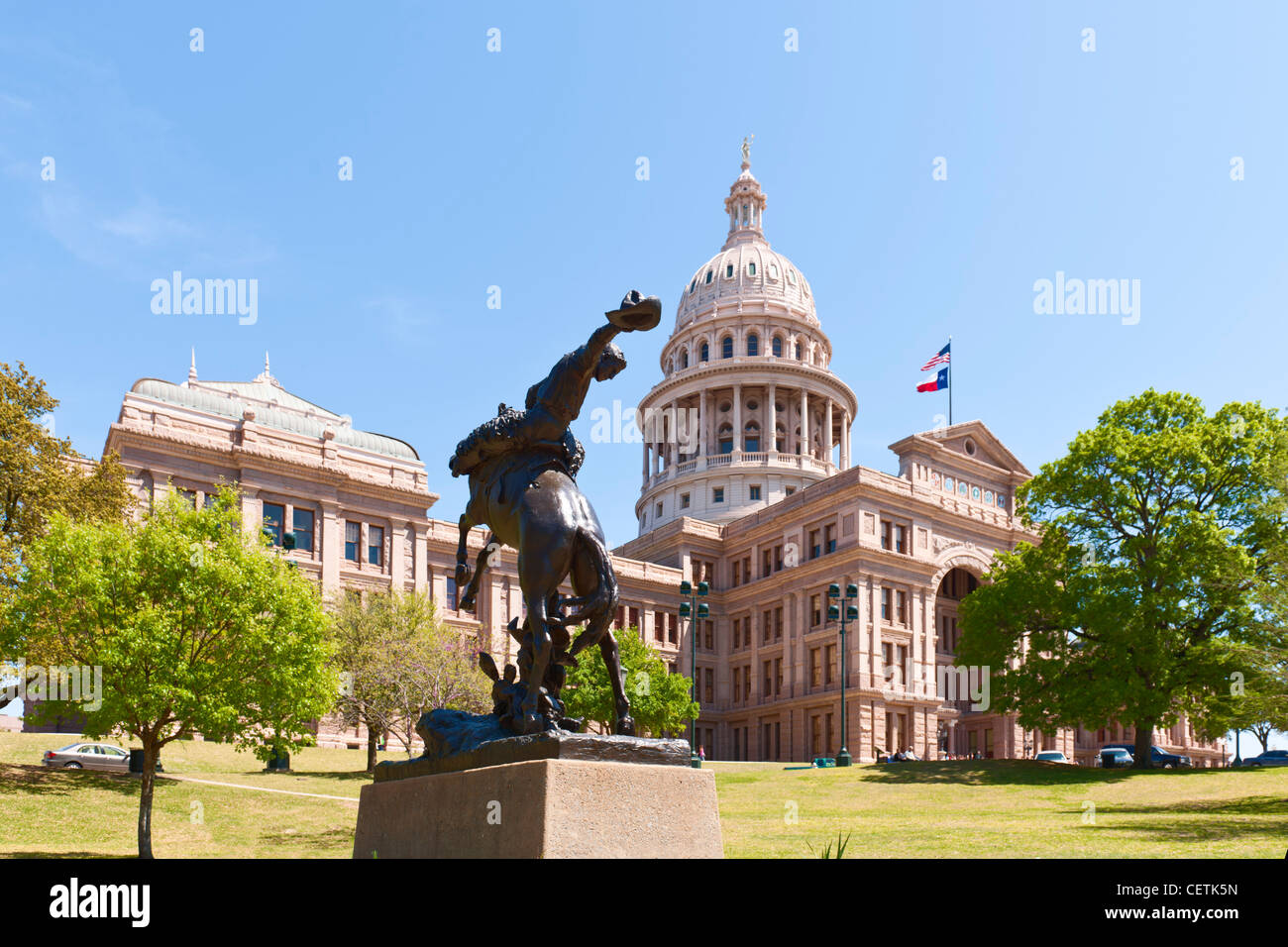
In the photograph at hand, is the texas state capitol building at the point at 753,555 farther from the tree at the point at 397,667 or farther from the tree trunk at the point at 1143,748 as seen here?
the tree trunk at the point at 1143,748

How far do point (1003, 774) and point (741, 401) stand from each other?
206 feet

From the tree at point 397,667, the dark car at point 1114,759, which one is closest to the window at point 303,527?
the tree at point 397,667

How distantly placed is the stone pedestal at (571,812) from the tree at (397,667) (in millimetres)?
30252

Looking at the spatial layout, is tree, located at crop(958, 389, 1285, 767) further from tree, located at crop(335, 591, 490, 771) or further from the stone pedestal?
the stone pedestal

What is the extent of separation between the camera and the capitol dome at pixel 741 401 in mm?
98125

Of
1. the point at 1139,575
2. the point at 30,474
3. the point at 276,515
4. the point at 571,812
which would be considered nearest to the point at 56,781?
the point at 30,474

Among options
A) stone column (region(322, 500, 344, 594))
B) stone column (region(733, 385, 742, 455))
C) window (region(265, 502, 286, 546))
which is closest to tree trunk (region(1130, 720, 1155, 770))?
stone column (region(322, 500, 344, 594))

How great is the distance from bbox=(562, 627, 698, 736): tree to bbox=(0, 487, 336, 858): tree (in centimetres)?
1788

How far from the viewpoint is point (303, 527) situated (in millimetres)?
60094

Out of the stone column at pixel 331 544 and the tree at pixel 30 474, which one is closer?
the tree at pixel 30 474

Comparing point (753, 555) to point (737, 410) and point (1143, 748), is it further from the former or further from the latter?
point (1143, 748)
